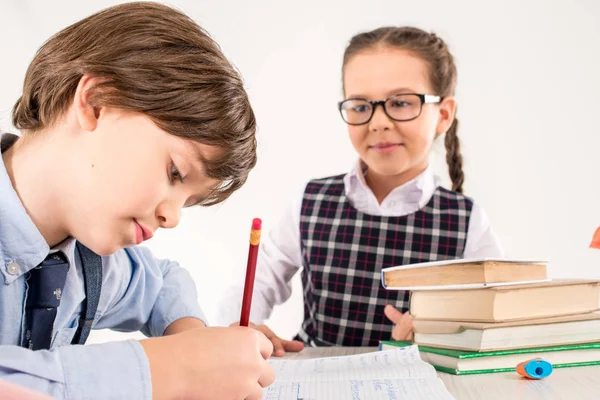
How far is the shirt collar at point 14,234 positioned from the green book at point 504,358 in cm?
53

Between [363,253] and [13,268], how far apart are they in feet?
3.12

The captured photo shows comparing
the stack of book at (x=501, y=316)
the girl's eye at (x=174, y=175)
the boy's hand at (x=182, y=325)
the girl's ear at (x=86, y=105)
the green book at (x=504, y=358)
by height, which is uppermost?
the girl's ear at (x=86, y=105)

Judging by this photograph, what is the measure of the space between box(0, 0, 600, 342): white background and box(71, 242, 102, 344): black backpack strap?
166 cm

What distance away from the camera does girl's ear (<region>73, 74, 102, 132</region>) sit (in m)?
0.78

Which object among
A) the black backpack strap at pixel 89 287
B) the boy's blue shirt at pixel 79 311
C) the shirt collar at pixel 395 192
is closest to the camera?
the boy's blue shirt at pixel 79 311

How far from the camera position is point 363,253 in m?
1.61

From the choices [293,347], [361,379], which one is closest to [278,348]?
[293,347]

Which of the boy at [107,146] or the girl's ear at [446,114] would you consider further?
the girl's ear at [446,114]

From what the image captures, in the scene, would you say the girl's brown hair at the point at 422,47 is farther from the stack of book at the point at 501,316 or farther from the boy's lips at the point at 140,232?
the boy's lips at the point at 140,232

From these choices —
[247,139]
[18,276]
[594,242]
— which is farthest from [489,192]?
[18,276]

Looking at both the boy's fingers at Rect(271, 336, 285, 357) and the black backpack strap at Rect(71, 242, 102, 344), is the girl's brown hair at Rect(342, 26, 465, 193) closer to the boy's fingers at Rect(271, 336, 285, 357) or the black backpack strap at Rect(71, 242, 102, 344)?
the boy's fingers at Rect(271, 336, 285, 357)

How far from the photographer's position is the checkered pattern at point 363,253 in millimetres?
1571

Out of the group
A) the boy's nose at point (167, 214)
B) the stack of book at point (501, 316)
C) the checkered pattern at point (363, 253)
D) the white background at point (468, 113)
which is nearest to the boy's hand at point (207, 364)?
the boy's nose at point (167, 214)

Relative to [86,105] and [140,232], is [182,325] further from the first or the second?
[86,105]
